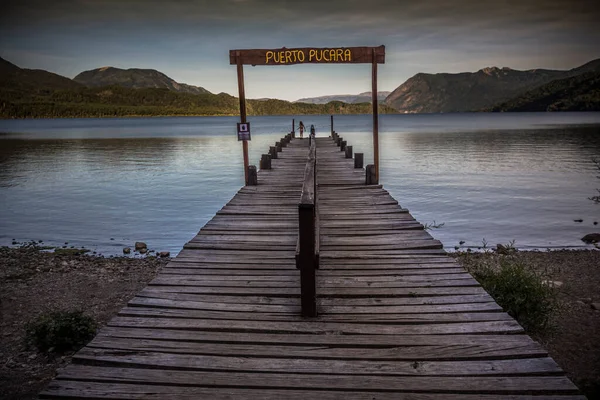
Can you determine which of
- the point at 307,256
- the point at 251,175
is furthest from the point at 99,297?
the point at 307,256

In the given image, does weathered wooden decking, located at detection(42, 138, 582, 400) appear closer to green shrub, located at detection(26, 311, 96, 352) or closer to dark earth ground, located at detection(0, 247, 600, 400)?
dark earth ground, located at detection(0, 247, 600, 400)

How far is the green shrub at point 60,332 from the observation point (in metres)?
6.63

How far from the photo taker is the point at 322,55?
11.4 m

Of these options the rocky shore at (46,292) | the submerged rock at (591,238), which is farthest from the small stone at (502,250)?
the rocky shore at (46,292)

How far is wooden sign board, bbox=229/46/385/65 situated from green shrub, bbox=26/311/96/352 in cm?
777

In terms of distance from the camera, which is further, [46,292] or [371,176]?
[371,176]

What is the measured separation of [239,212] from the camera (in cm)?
889

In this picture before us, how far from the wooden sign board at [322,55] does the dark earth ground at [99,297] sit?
6.02 meters

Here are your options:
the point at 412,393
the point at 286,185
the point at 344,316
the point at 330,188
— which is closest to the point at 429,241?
the point at 344,316

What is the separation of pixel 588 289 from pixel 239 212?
7971 mm

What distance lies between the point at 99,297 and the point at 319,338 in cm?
757

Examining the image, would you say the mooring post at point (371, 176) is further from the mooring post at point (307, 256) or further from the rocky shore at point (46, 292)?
the mooring post at point (307, 256)

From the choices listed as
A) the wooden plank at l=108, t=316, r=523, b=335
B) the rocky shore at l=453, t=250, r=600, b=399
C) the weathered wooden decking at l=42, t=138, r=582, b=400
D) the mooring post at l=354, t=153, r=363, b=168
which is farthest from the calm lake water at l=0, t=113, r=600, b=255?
the wooden plank at l=108, t=316, r=523, b=335

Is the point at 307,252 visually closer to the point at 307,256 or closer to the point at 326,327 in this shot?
the point at 307,256
